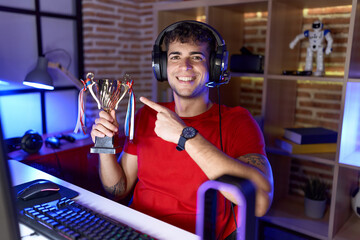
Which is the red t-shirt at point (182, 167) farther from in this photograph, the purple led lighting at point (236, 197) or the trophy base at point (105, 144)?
the purple led lighting at point (236, 197)

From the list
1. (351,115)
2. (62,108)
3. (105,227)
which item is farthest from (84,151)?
(351,115)

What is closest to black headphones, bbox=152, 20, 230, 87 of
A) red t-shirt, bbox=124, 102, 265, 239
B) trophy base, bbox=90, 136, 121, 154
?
red t-shirt, bbox=124, 102, 265, 239

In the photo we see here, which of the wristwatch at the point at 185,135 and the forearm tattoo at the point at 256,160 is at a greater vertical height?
the wristwatch at the point at 185,135

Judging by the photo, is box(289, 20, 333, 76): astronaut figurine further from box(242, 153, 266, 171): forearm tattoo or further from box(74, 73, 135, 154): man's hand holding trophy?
box(74, 73, 135, 154): man's hand holding trophy

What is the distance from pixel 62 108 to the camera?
2688mm

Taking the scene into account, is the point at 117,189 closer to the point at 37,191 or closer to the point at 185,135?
the point at 37,191

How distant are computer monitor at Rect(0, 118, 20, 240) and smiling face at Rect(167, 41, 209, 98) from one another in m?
1.15

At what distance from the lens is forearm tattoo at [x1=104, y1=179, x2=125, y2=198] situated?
139cm

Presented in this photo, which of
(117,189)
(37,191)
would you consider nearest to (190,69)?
(117,189)

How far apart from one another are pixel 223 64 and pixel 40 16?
70.4 inches

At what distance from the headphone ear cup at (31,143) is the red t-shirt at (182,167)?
2.31 ft

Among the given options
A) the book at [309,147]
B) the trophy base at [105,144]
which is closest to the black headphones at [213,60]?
the trophy base at [105,144]

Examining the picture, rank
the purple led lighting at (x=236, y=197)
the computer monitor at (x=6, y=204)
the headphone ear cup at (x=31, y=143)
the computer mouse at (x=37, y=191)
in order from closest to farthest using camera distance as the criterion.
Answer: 1. the computer monitor at (x=6, y=204)
2. the purple led lighting at (x=236, y=197)
3. the computer mouse at (x=37, y=191)
4. the headphone ear cup at (x=31, y=143)

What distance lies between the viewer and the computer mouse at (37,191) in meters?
1.03
